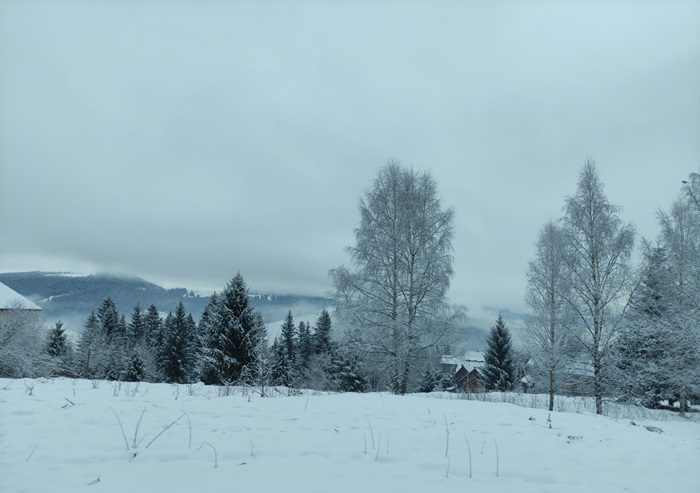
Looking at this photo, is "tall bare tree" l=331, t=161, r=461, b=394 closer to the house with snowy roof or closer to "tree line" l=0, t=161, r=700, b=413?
"tree line" l=0, t=161, r=700, b=413

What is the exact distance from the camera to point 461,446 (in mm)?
4707

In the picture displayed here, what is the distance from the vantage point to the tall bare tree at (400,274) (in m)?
12.9

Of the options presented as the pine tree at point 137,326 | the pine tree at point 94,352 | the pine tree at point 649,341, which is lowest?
the pine tree at point 94,352

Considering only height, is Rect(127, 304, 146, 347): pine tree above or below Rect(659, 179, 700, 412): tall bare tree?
below

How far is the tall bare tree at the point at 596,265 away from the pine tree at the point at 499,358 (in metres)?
18.9

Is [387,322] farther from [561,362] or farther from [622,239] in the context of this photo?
[622,239]

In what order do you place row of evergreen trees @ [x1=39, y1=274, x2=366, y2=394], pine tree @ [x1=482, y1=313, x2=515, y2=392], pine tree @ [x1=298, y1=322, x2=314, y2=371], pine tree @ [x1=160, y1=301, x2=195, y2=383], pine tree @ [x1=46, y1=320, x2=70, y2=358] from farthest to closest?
1. pine tree @ [x1=298, y1=322, x2=314, y2=371]
2. pine tree @ [x1=160, y1=301, x2=195, y2=383]
3. pine tree @ [x1=46, y1=320, x2=70, y2=358]
4. pine tree @ [x1=482, y1=313, x2=515, y2=392]
5. row of evergreen trees @ [x1=39, y1=274, x2=366, y2=394]

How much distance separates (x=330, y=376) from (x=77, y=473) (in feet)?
110

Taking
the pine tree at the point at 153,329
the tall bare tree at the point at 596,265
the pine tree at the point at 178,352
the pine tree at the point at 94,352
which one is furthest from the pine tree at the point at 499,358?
the pine tree at the point at 94,352

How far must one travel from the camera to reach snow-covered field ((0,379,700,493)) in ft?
10.9

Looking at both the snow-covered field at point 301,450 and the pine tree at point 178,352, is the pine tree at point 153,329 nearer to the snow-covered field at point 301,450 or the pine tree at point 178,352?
the pine tree at point 178,352

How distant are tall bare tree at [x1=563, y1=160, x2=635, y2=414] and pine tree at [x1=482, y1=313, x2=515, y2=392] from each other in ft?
62.0

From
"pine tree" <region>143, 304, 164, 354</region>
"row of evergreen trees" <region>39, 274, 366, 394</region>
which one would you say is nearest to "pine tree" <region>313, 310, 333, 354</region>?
"row of evergreen trees" <region>39, 274, 366, 394</region>

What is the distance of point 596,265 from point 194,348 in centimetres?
4208
